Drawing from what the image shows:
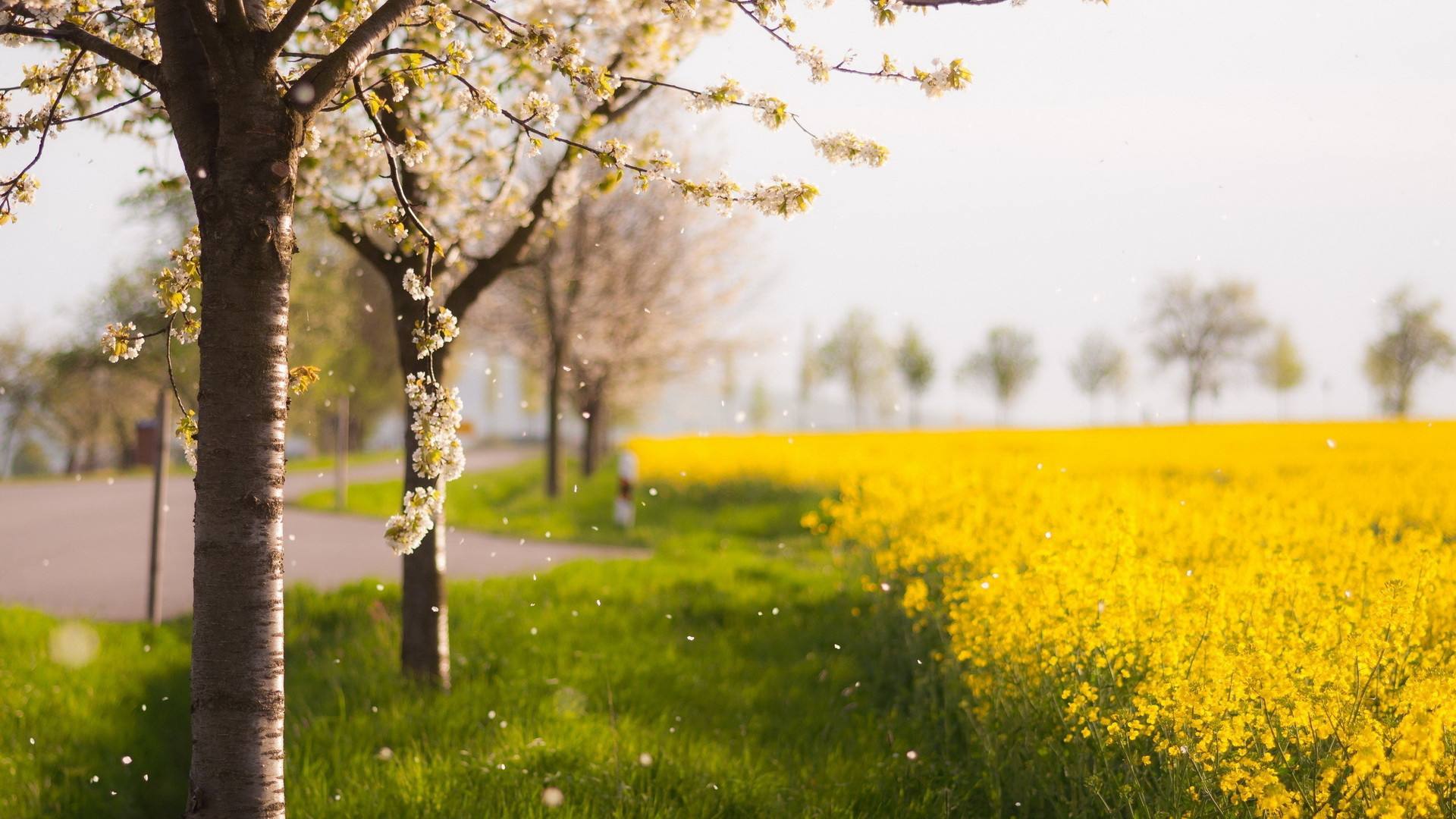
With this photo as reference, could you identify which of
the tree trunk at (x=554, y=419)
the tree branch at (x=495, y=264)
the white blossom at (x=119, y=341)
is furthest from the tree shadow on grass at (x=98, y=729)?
the tree trunk at (x=554, y=419)

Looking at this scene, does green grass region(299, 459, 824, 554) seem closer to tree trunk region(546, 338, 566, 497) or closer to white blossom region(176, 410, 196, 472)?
tree trunk region(546, 338, 566, 497)

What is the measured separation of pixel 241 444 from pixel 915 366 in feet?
197

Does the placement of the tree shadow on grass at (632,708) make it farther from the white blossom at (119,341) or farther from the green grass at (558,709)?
the white blossom at (119,341)

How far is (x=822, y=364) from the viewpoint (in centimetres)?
6631

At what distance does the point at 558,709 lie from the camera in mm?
5465

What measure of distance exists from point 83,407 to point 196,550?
50.5 metres

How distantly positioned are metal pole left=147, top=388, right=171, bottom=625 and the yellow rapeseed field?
199 inches

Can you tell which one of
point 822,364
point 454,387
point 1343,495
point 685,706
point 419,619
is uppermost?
point 822,364

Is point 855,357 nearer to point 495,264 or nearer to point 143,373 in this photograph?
point 143,373

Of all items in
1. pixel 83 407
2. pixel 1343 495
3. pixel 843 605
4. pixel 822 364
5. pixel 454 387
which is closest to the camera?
pixel 454 387

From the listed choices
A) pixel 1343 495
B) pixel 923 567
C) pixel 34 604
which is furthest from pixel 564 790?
pixel 1343 495

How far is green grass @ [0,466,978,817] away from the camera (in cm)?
440

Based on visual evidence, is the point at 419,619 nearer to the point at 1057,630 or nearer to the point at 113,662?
the point at 113,662

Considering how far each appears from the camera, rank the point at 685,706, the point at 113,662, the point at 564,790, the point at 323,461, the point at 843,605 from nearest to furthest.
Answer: the point at 564,790, the point at 685,706, the point at 113,662, the point at 843,605, the point at 323,461
